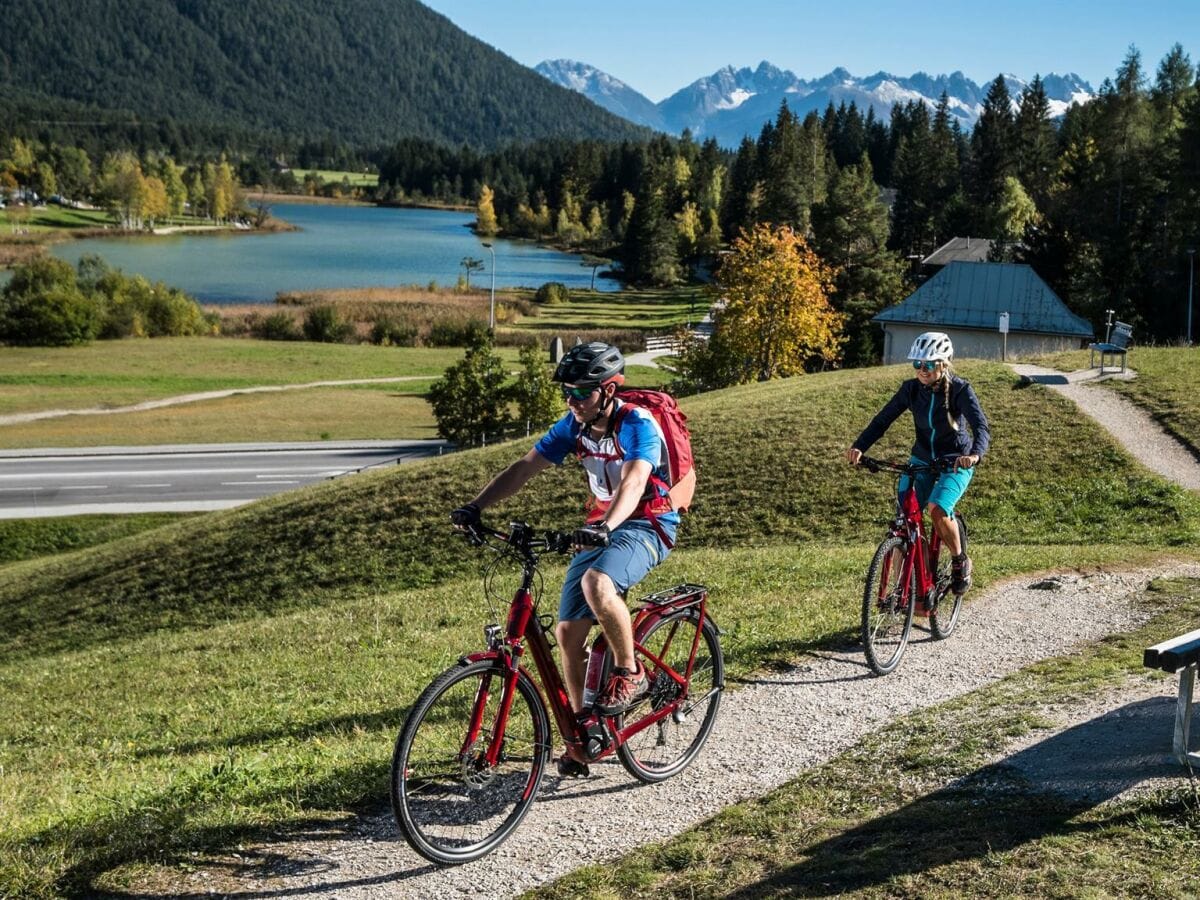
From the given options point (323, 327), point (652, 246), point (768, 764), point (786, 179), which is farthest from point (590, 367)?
point (652, 246)

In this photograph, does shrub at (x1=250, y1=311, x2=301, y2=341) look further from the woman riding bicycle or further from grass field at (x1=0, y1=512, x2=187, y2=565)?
A: the woman riding bicycle

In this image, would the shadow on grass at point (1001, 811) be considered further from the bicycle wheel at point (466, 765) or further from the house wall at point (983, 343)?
the house wall at point (983, 343)

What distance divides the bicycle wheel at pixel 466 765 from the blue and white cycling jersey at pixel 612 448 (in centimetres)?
120

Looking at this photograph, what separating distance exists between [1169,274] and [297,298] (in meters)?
82.2

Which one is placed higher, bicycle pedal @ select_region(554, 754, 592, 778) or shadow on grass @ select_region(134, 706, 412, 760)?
bicycle pedal @ select_region(554, 754, 592, 778)

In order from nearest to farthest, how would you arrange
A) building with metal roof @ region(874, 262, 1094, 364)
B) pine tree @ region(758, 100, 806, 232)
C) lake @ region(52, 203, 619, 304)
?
building with metal roof @ region(874, 262, 1094, 364)
pine tree @ region(758, 100, 806, 232)
lake @ region(52, 203, 619, 304)

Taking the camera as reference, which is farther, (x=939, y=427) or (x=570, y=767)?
(x=939, y=427)

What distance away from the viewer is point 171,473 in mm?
43062

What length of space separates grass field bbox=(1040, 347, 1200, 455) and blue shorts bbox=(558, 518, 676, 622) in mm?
17325

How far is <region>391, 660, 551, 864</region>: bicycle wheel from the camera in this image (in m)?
5.65

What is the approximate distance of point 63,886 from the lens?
17.8 ft

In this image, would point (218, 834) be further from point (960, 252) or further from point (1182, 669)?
point (960, 252)

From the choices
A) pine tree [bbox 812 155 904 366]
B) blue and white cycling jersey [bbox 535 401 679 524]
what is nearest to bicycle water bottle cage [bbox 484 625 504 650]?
blue and white cycling jersey [bbox 535 401 679 524]

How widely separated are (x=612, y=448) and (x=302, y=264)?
15725 cm
